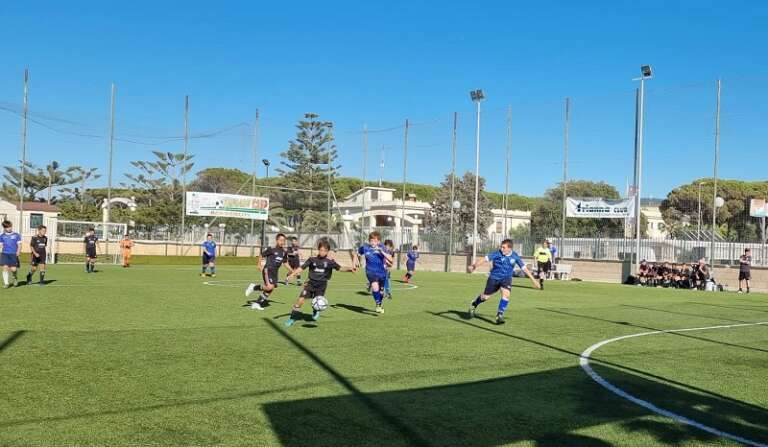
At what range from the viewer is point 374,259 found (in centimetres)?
1555

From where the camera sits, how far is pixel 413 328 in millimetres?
12977

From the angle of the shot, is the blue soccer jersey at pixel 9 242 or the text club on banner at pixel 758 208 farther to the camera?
the text club on banner at pixel 758 208

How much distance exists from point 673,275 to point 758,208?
4.80 metres

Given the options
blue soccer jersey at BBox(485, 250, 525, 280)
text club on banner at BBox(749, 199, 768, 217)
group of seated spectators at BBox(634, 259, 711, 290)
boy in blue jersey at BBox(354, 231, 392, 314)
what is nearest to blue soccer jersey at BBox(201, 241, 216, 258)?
boy in blue jersey at BBox(354, 231, 392, 314)

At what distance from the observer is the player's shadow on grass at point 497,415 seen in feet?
18.9

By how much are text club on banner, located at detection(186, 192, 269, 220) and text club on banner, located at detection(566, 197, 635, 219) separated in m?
23.8

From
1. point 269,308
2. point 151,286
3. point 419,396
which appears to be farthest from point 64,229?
point 419,396

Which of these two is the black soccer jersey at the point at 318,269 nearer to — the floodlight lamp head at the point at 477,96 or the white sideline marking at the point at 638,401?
the white sideline marking at the point at 638,401

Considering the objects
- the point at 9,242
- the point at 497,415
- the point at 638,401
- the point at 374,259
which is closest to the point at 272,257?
the point at 374,259

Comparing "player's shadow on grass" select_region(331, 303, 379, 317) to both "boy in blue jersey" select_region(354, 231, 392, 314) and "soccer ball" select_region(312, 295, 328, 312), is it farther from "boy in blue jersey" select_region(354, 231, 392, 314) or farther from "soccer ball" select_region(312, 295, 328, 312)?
"soccer ball" select_region(312, 295, 328, 312)

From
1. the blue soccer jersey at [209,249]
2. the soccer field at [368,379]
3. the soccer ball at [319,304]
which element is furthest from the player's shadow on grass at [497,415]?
the blue soccer jersey at [209,249]

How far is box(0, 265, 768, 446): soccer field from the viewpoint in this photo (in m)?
5.87

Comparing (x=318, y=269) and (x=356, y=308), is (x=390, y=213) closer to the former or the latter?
(x=356, y=308)

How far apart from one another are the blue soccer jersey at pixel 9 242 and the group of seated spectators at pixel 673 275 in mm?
26834
